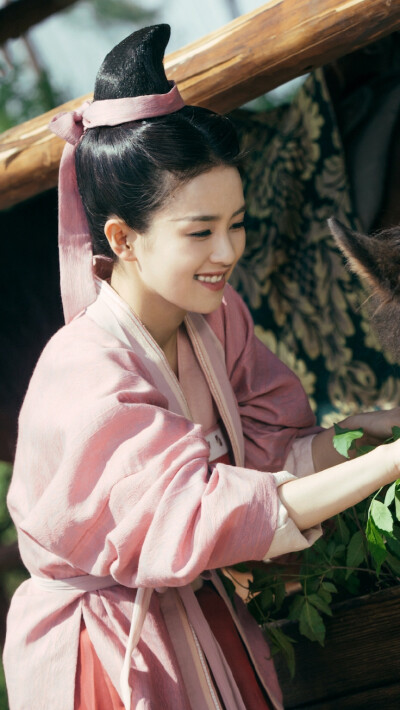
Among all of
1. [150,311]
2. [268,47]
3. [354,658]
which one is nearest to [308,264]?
[268,47]

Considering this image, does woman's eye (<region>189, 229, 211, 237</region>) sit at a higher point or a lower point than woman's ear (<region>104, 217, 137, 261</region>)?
lower

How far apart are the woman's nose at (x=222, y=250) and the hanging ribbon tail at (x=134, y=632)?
688 mm

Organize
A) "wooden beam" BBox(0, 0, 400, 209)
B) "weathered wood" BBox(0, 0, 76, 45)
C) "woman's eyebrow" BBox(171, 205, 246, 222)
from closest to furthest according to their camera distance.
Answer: "woman's eyebrow" BBox(171, 205, 246, 222) < "wooden beam" BBox(0, 0, 400, 209) < "weathered wood" BBox(0, 0, 76, 45)

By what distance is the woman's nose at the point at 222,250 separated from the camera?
1732 mm

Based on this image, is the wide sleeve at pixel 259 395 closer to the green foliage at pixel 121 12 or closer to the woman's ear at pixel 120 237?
the woman's ear at pixel 120 237

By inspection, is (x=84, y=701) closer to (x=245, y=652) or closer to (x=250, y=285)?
(x=245, y=652)

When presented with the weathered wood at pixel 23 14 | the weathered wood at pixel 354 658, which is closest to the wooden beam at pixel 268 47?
the weathered wood at pixel 23 14

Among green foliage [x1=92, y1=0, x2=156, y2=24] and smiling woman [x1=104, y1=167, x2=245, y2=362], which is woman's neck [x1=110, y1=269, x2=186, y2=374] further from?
green foliage [x1=92, y1=0, x2=156, y2=24]

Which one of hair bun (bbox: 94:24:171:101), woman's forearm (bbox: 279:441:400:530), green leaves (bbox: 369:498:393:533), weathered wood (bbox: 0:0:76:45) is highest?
weathered wood (bbox: 0:0:76:45)

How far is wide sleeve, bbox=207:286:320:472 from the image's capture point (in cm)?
215

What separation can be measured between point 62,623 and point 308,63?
1581mm

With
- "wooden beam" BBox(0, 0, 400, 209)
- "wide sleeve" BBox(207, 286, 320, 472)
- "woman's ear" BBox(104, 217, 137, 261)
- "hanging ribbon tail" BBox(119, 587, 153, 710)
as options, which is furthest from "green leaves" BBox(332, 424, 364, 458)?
"wooden beam" BBox(0, 0, 400, 209)

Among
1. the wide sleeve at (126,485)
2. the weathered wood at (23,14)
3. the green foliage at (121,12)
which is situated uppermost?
the weathered wood at (23,14)

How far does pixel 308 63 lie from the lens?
2.29 metres
